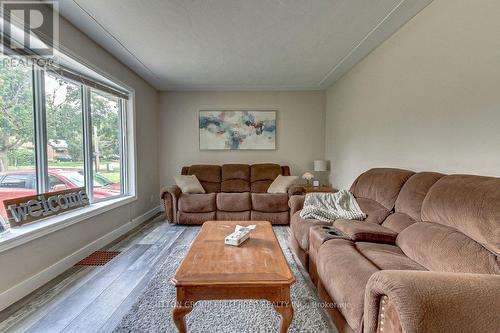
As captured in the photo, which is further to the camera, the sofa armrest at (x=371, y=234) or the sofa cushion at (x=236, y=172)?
the sofa cushion at (x=236, y=172)

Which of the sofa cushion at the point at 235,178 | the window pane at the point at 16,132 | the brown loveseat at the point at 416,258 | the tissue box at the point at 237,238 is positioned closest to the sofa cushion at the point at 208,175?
the sofa cushion at the point at 235,178

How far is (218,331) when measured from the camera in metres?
1.52

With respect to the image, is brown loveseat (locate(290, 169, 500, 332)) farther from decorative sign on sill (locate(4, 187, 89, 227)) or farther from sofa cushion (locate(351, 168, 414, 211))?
decorative sign on sill (locate(4, 187, 89, 227))

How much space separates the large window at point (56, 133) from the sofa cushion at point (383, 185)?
3.31 metres

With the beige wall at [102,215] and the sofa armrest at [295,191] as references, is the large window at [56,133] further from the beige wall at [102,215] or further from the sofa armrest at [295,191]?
the sofa armrest at [295,191]

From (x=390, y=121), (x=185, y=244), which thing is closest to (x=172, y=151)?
(x=185, y=244)

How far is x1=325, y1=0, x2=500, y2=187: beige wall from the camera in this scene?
162 centimetres

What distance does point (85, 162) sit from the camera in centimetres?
292

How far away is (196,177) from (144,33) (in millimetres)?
2444

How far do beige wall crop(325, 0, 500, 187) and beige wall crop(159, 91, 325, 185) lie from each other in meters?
1.45

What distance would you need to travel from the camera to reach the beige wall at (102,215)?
1.89m

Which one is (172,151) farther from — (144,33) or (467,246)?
(467,246)

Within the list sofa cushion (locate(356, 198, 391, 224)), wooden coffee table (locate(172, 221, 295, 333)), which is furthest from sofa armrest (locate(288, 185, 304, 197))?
wooden coffee table (locate(172, 221, 295, 333))

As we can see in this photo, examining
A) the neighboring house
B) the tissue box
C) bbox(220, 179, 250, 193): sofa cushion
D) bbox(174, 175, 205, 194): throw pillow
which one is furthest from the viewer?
bbox(220, 179, 250, 193): sofa cushion
